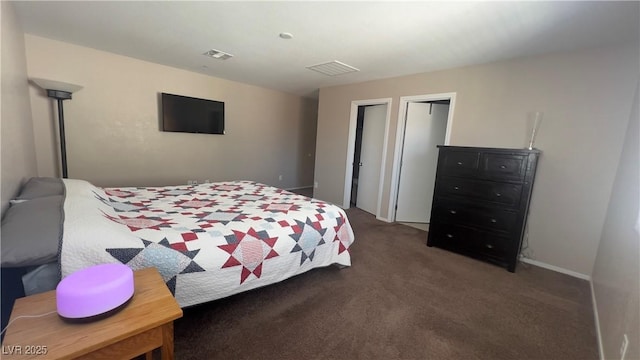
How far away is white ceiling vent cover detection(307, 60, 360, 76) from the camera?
11.2ft

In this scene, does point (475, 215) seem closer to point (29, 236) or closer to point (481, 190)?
point (481, 190)

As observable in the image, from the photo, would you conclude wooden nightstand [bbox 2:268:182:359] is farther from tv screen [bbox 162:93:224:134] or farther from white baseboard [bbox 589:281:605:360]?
tv screen [bbox 162:93:224:134]

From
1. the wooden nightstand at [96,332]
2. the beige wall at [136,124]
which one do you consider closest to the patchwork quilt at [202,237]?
the wooden nightstand at [96,332]

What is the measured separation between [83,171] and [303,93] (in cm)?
405

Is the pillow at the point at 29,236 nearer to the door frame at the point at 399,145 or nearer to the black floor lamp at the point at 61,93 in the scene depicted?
the black floor lamp at the point at 61,93

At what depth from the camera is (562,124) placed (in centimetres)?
268

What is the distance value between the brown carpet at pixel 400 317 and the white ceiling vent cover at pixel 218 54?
279 cm

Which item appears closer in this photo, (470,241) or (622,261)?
(622,261)

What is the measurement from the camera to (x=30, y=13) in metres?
2.40

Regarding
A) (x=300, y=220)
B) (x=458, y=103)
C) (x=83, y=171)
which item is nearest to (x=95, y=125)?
(x=83, y=171)

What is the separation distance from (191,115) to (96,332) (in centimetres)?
401

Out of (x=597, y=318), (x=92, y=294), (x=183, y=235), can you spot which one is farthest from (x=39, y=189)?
(x=597, y=318)

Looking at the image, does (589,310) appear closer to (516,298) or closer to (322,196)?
(516,298)

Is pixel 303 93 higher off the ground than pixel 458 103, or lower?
higher
